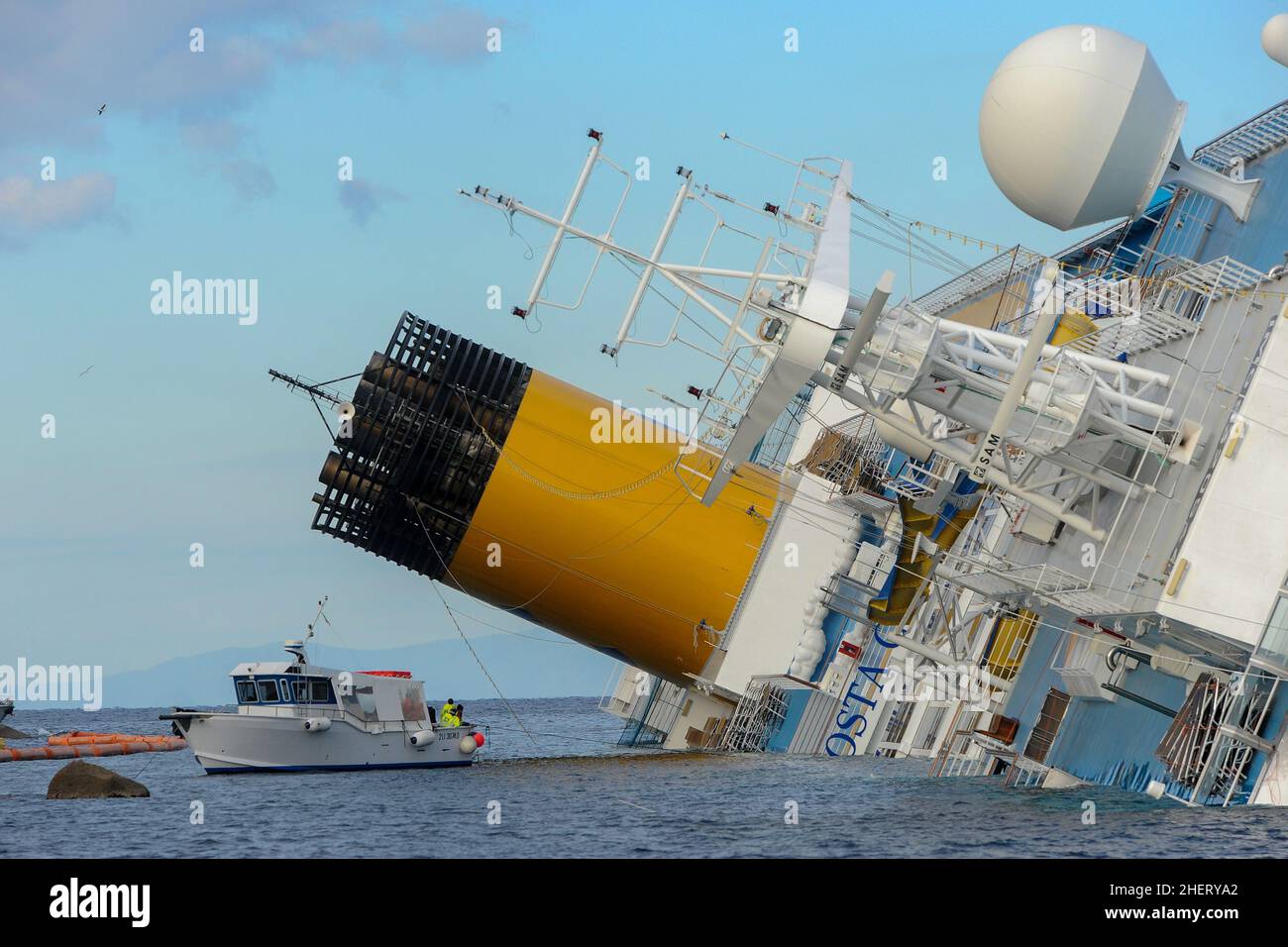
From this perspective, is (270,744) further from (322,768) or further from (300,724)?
(322,768)

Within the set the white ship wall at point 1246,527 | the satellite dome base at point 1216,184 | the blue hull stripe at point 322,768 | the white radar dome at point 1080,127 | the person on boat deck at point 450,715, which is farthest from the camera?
the person on boat deck at point 450,715

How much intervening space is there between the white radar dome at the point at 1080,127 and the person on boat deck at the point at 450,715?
80.8 feet

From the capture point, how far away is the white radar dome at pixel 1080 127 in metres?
29.2

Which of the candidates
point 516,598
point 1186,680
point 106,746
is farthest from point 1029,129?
point 106,746

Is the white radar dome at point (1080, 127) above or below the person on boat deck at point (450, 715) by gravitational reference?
above

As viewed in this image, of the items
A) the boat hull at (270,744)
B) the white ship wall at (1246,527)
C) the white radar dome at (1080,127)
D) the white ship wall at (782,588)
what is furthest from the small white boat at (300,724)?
the white ship wall at (1246,527)

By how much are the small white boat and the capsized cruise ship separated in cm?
431

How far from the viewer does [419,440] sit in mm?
39469

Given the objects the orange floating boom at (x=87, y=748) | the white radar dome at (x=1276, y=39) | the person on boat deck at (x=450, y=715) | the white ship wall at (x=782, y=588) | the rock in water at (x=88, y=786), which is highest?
the white radar dome at (x=1276, y=39)

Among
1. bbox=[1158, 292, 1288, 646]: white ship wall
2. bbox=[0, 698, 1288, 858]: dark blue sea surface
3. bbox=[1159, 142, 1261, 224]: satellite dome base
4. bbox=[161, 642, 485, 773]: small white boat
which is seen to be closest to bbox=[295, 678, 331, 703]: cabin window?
bbox=[161, 642, 485, 773]: small white boat

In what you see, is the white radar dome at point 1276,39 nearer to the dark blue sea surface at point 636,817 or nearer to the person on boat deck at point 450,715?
the dark blue sea surface at point 636,817

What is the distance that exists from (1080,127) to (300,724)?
25276 millimetres

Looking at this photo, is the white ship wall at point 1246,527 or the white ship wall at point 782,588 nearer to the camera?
the white ship wall at point 1246,527
